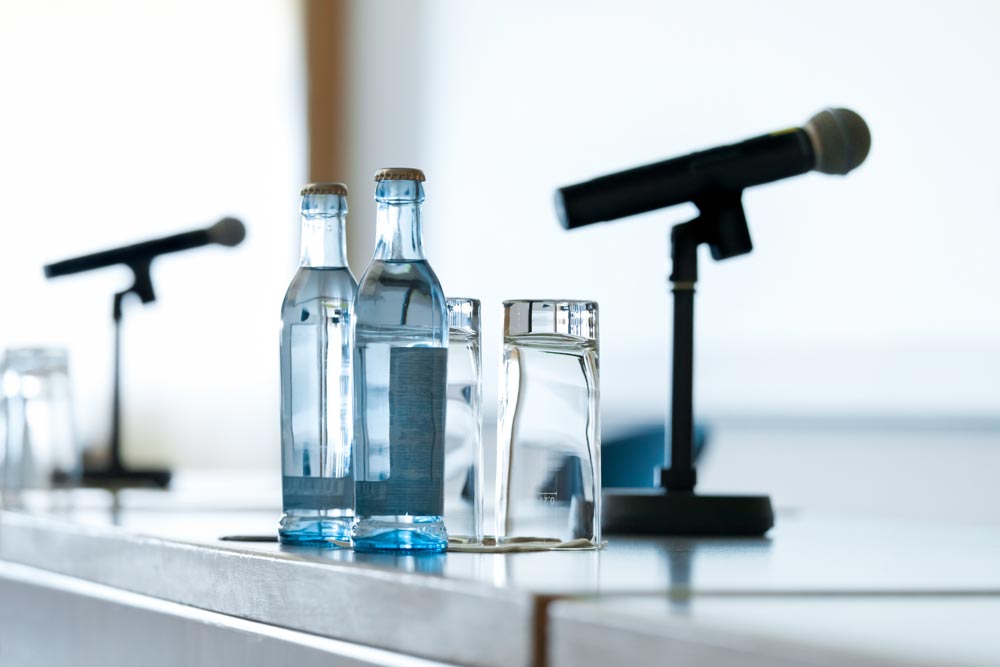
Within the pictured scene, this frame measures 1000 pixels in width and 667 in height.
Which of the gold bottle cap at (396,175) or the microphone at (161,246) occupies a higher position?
the microphone at (161,246)

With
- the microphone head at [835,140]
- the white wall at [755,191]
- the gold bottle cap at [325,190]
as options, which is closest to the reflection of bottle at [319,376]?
the gold bottle cap at [325,190]

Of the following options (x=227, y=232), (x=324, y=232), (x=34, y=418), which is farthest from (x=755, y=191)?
(x=324, y=232)

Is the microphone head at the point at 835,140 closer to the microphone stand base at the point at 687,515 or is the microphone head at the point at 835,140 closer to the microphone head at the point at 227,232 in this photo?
the microphone stand base at the point at 687,515

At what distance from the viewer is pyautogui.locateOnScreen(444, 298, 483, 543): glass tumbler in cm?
72

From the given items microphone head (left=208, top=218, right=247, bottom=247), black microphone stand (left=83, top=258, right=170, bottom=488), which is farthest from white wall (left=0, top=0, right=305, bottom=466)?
microphone head (left=208, top=218, right=247, bottom=247)

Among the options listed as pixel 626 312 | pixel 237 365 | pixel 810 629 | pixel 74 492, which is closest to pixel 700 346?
pixel 626 312

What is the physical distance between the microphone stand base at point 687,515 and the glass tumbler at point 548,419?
225 millimetres

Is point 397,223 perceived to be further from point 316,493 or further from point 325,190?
point 316,493

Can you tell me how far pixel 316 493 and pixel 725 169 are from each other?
15.4 inches

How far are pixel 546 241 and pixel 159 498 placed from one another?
5.46 feet

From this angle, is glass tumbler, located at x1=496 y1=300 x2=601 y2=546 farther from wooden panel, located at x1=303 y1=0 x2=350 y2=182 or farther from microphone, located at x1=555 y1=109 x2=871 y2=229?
wooden panel, located at x1=303 y1=0 x2=350 y2=182

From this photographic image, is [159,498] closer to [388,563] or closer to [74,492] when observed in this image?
[74,492]

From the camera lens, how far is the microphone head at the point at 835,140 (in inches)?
38.0

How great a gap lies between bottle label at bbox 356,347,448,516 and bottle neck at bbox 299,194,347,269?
4.0 inches
